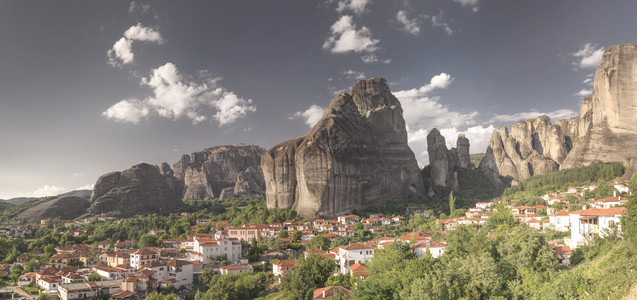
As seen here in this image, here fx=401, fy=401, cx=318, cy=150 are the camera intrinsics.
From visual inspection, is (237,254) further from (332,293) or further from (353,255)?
(332,293)

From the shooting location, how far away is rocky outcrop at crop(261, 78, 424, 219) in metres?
81.6

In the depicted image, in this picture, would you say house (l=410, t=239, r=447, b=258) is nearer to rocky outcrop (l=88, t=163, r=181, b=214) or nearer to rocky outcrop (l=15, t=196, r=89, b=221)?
rocky outcrop (l=88, t=163, r=181, b=214)

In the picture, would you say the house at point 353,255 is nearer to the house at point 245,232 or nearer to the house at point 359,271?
the house at point 359,271

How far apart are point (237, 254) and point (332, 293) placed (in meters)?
27.9

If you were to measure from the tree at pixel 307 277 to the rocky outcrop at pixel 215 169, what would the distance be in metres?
123

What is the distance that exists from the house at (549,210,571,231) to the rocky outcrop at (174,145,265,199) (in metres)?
128

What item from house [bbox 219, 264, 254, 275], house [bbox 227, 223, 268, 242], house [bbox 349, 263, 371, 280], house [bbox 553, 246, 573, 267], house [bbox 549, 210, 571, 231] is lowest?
house [bbox 219, 264, 254, 275]

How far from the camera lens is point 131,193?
116 metres

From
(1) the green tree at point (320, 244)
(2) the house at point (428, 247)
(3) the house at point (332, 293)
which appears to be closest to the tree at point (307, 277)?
(3) the house at point (332, 293)

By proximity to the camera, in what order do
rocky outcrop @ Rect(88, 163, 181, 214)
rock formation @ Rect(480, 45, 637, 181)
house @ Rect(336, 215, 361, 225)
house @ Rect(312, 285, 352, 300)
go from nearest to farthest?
house @ Rect(312, 285, 352, 300) < house @ Rect(336, 215, 361, 225) < rock formation @ Rect(480, 45, 637, 181) < rocky outcrop @ Rect(88, 163, 181, 214)

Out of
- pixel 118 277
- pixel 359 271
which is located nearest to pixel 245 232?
pixel 118 277

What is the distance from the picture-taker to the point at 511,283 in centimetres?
2377

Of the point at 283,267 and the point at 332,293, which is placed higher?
the point at 332,293

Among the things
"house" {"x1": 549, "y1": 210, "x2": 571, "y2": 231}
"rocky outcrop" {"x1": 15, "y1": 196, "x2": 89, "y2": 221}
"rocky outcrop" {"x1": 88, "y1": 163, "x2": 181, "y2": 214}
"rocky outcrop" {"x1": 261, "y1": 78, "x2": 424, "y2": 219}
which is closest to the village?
"house" {"x1": 549, "y1": 210, "x2": 571, "y2": 231}
